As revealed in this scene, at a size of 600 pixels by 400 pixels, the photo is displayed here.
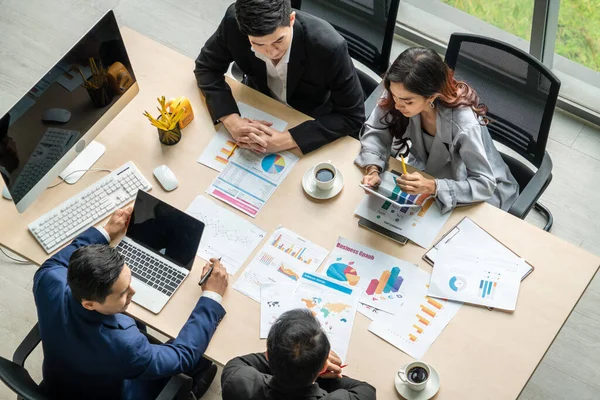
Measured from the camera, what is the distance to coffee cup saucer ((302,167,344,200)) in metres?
2.57

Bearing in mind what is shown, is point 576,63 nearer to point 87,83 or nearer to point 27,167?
point 87,83

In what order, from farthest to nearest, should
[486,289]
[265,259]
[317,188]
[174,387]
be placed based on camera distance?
[317,188] → [265,259] → [486,289] → [174,387]

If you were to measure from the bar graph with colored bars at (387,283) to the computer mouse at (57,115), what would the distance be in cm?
117

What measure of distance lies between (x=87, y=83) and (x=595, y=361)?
239 cm

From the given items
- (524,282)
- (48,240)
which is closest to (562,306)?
(524,282)

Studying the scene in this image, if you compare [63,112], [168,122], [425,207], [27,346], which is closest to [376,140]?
[425,207]

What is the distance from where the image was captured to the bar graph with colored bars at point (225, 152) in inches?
106

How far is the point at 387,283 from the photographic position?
2402mm

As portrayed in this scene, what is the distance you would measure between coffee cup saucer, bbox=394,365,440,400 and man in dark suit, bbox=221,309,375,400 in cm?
10

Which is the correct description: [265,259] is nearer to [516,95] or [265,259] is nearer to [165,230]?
[165,230]

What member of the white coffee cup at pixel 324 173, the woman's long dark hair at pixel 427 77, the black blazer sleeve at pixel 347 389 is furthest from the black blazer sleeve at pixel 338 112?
the black blazer sleeve at pixel 347 389

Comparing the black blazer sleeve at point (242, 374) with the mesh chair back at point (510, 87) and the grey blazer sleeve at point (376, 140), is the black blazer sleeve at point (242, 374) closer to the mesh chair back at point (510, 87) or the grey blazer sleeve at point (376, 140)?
the grey blazer sleeve at point (376, 140)

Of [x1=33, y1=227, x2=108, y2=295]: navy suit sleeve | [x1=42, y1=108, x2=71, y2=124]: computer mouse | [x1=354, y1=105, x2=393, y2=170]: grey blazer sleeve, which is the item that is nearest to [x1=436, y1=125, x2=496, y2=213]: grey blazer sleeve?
[x1=354, y1=105, x2=393, y2=170]: grey blazer sleeve

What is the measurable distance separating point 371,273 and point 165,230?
710mm
